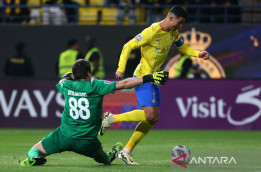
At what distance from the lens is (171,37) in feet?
36.0

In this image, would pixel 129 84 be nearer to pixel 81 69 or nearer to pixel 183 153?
pixel 81 69

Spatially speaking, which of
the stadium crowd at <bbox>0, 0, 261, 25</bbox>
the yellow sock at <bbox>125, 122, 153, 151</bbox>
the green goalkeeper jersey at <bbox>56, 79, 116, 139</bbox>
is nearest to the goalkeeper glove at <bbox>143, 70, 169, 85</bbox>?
the green goalkeeper jersey at <bbox>56, 79, 116, 139</bbox>

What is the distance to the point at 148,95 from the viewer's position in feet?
35.1

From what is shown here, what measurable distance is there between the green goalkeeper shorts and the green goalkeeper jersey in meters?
0.06

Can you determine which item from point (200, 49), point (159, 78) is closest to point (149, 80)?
point (159, 78)

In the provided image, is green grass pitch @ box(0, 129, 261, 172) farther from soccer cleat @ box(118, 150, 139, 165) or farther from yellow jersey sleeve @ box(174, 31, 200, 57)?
yellow jersey sleeve @ box(174, 31, 200, 57)

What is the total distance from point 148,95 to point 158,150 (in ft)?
7.03

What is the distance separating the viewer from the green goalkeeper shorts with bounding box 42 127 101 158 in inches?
380

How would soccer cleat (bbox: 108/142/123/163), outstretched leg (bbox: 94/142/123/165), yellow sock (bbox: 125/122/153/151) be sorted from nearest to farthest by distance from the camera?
outstretched leg (bbox: 94/142/123/165), soccer cleat (bbox: 108/142/123/163), yellow sock (bbox: 125/122/153/151)

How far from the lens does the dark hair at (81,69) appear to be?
376 inches

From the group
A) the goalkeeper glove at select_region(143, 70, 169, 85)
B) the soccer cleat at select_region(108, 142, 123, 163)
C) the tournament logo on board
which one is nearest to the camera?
the goalkeeper glove at select_region(143, 70, 169, 85)

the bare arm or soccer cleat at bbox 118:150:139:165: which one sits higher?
the bare arm

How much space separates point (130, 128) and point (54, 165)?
25.4ft

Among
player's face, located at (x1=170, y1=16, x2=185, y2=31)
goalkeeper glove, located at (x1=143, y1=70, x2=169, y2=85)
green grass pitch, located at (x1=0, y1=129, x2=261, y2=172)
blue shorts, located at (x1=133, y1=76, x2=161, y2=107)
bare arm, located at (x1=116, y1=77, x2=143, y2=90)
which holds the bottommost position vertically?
green grass pitch, located at (x1=0, y1=129, x2=261, y2=172)
